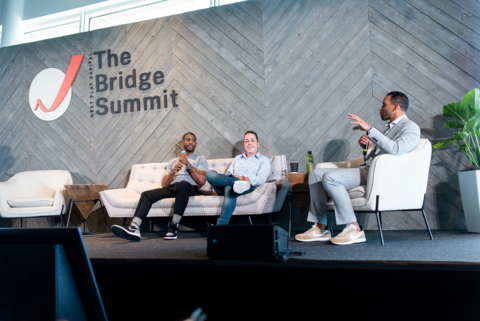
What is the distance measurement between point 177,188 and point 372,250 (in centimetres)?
Result: 200

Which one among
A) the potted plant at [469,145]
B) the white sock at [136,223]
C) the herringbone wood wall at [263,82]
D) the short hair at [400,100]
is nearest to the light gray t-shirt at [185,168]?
the herringbone wood wall at [263,82]

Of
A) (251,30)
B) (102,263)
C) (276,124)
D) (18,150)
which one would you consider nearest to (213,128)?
(276,124)

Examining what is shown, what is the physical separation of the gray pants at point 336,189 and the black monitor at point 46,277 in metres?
2.25

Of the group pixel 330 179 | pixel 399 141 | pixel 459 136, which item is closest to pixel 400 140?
pixel 399 141

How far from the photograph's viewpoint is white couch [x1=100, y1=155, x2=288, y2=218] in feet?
11.0

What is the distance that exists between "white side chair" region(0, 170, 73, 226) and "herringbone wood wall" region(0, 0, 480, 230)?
14.9 inches

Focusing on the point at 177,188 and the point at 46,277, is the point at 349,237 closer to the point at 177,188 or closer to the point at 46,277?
the point at 177,188

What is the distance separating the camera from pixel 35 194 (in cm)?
452

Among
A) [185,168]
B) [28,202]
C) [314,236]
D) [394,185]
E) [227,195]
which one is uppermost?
[185,168]

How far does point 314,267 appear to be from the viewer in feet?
3.07

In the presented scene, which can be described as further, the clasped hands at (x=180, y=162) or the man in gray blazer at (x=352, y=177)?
the clasped hands at (x=180, y=162)

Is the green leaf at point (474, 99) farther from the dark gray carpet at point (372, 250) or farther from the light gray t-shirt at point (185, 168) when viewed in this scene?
the light gray t-shirt at point (185, 168)

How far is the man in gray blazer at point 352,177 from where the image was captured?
107 inches

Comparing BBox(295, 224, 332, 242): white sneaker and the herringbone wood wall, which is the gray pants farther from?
the herringbone wood wall
